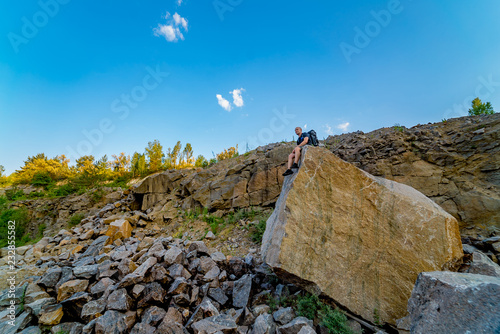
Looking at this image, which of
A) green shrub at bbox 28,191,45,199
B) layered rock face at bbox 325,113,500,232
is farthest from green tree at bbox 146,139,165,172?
layered rock face at bbox 325,113,500,232

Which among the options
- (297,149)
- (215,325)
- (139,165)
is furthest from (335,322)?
(139,165)

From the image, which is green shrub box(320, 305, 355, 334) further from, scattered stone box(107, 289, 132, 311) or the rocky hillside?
scattered stone box(107, 289, 132, 311)

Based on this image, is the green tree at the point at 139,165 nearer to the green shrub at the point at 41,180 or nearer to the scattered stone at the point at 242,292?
the green shrub at the point at 41,180

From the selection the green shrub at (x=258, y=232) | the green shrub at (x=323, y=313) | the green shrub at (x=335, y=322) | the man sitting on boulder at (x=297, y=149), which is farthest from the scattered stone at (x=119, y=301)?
the man sitting on boulder at (x=297, y=149)

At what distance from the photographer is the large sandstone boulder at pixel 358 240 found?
3674mm

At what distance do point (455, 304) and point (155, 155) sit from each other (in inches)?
877

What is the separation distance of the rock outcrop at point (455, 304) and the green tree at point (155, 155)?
20629mm

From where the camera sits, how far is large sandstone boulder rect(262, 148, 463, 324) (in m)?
3.67

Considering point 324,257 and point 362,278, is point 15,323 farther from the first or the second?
point 362,278

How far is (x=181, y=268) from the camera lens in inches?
198

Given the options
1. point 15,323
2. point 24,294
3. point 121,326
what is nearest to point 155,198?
point 24,294

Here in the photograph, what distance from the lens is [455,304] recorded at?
2.01 meters

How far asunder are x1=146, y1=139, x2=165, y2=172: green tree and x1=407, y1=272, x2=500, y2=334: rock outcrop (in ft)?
67.7

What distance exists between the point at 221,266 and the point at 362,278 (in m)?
3.60
